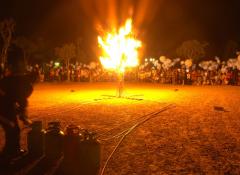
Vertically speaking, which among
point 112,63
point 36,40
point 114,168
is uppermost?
point 36,40

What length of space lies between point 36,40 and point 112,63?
26.1 m

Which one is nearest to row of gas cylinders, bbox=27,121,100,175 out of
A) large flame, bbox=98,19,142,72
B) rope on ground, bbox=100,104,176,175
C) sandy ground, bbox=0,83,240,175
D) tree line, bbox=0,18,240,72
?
rope on ground, bbox=100,104,176,175

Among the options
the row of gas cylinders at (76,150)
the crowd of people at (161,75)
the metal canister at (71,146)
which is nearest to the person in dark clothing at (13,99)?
the row of gas cylinders at (76,150)

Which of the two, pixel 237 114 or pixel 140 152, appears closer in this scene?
pixel 140 152

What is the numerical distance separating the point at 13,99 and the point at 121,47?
36.7 ft

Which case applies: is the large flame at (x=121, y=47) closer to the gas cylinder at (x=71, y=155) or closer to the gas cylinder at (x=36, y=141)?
the gas cylinder at (x=36, y=141)

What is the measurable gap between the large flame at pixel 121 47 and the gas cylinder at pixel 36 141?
420 inches

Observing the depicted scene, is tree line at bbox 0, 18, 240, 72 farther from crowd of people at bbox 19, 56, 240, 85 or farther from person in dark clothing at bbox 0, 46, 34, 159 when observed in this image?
person in dark clothing at bbox 0, 46, 34, 159

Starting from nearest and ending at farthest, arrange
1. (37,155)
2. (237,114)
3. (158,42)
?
(37,155)
(237,114)
(158,42)

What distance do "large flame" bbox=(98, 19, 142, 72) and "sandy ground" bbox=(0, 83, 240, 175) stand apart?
253 centimetres

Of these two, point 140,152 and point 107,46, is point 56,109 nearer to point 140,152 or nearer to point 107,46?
point 107,46

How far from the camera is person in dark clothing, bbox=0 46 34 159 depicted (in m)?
6.43

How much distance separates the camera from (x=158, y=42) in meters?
57.2

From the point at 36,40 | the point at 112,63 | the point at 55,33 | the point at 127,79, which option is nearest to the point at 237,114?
the point at 112,63
